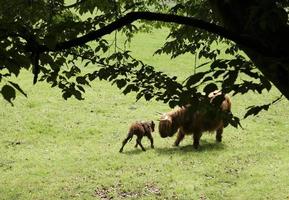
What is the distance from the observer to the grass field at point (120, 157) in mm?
12812

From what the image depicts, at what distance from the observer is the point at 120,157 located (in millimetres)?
15031

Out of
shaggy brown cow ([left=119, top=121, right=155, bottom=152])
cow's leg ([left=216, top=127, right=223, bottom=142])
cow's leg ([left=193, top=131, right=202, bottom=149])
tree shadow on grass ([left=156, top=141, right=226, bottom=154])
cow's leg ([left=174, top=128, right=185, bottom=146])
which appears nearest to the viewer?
shaggy brown cow ([left=119, top=121, right=155, bottom=152])

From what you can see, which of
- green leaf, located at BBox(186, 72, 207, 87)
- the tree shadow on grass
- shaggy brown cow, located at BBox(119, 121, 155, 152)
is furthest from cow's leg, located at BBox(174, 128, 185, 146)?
green leaf, located at BBox(186, 72, 207, 87)

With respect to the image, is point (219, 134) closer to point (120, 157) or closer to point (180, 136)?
point (180, 136)

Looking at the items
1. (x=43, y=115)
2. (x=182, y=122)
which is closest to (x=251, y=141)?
(x=182, y=122)

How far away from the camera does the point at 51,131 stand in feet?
59.3

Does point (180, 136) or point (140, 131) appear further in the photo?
point (180, 136)

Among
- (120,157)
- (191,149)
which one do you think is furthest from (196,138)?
(120,157)

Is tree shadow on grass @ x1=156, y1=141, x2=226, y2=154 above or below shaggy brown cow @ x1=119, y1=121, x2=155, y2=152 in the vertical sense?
below

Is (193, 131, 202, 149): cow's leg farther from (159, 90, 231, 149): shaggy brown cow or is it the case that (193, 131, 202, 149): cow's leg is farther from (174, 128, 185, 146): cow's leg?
(174, 128, 185, 146): cow's leg

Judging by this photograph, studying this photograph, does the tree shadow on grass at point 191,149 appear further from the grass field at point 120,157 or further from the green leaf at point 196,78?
A: the green leaf at point 196,78

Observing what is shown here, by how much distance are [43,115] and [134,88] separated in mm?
13907

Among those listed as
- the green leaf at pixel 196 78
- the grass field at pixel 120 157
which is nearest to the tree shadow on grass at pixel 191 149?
the grass field at pixel 120 157

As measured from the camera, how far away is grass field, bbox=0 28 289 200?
1281cm
